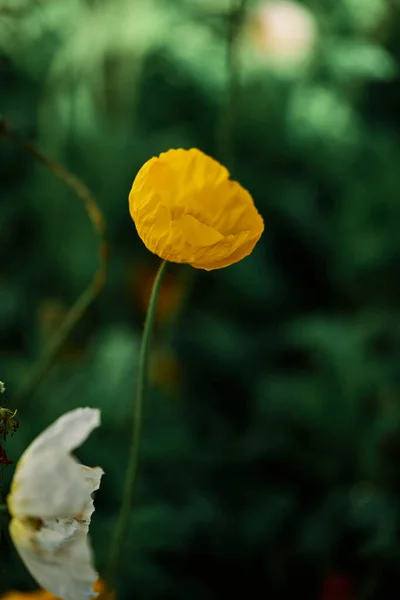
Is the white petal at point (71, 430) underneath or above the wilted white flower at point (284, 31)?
underneath

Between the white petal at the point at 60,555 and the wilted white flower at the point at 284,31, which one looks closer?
the white petal at the point at 60,555

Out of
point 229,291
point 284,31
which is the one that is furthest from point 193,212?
point 284,31

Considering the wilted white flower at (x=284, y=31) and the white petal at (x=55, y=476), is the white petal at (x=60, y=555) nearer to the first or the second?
the white petal at (x=55, y=476)

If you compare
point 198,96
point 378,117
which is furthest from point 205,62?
point 378,117

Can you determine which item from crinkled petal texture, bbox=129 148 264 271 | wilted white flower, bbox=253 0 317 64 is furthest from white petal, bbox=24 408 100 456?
wilted white flower, bbox=253 0 317 64

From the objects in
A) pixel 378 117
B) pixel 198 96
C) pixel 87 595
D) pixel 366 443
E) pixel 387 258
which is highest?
pixel 378 117

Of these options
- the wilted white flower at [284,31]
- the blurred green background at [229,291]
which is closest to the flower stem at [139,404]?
the blurred green background at [229,291]

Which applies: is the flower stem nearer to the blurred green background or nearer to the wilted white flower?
the blurred green background

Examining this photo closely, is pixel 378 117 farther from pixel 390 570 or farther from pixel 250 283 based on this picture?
pixel 390 570
